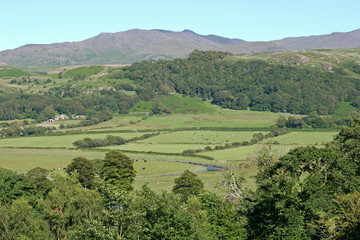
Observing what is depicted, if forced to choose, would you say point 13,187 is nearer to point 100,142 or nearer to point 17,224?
point 17,224

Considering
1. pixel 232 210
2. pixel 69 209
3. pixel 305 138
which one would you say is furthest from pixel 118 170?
pixel 305 138

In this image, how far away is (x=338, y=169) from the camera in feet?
142

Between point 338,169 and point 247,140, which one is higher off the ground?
point 338,169

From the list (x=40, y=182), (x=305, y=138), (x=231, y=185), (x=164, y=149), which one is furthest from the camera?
(x=305, y=138)

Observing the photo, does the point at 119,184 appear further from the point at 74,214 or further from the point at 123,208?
the point at 123,208

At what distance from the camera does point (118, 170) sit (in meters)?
79.8

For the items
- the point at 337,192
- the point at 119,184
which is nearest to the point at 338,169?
the point at 337,192

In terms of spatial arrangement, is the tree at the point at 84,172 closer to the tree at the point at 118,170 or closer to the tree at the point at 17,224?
the tree at the point at 118,170

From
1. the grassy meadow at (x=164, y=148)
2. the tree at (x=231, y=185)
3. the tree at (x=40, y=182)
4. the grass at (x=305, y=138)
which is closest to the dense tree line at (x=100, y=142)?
the grassy meadow at (x=164, y=148)

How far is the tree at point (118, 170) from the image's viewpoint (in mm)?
77938

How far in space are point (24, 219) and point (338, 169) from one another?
1204 inches

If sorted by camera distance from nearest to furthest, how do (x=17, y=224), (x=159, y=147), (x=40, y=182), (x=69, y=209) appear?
(x=17, y=224), (x=69, y=209), (x=40, y=182), (x=159, y=147)

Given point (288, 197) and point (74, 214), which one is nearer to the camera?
point (288, 197)

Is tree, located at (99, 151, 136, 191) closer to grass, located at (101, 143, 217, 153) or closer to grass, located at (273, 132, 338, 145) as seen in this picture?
grass, located at (101, 143, 217, 153)
